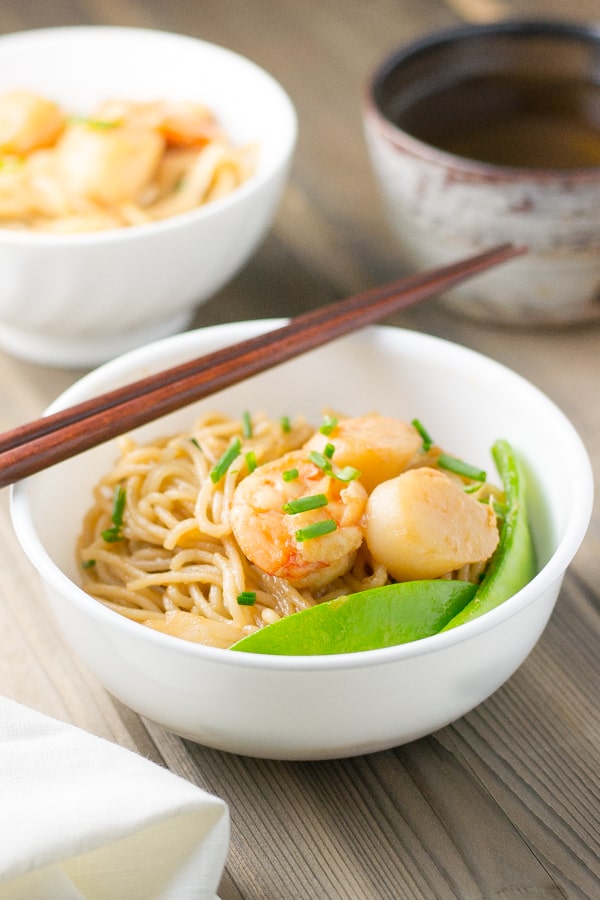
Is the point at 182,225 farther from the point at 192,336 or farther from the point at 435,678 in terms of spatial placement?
the point at 435,678

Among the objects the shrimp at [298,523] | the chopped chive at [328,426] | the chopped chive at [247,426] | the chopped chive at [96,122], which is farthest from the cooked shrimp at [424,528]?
the chopped chive at [96,122]

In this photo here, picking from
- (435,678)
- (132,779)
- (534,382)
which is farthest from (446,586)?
(534,382)

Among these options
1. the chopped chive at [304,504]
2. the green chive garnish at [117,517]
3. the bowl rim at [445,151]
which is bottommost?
the green chive garnish at [117,517]

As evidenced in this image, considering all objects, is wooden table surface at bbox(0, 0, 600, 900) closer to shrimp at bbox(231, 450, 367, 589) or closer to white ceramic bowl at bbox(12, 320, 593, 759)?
white ceramic bowl at bbox(12, 320, 593, 759)

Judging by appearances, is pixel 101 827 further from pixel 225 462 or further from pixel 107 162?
pixel 107 162

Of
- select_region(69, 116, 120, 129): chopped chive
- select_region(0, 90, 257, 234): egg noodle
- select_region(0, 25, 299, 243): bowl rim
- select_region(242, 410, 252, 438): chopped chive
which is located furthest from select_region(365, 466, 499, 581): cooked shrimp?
select_region(69, 116, 120, 129): chopped chive

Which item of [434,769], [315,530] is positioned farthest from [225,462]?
[434,769]

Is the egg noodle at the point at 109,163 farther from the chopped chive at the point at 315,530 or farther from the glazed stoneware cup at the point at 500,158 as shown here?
the chopped chive at the point at 315,530
